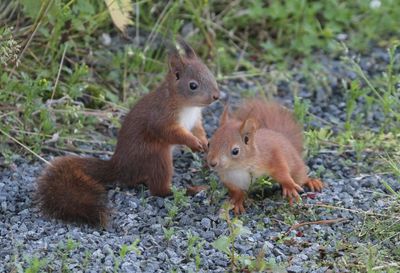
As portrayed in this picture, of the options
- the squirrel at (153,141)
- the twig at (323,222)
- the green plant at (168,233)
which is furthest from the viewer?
the squirrel at (153,141)

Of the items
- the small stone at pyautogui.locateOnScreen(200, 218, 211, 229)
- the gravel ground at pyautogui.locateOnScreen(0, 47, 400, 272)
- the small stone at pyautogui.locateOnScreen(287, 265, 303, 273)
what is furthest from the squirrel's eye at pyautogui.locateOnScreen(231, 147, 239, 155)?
the small stone at pyautogui.locateOnScreen(287, 265, 303, 273)

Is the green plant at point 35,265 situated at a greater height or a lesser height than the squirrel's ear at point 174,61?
lesser

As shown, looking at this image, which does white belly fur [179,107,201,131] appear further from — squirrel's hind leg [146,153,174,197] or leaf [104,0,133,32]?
leaf [104,0,133,32]

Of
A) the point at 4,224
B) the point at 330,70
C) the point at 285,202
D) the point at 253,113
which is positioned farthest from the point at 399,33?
the point at 4,224

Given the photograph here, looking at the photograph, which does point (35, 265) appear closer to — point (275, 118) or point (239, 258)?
point (239, 258)

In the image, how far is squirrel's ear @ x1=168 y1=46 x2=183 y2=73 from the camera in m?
5.76

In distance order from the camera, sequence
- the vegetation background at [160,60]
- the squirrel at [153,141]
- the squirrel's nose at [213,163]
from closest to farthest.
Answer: the squirrel's nose at [213,163] < the squirrel at [153,141] < the vegetation background at [160,60]

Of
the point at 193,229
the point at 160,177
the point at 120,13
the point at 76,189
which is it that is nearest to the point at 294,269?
the point at 193,229

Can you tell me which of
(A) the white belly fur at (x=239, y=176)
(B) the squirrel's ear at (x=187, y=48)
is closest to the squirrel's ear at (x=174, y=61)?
(B) the squirrel's ear at (x=187, y=48)

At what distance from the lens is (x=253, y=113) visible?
5859 millimetres

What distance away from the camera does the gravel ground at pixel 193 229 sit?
15.0 feet

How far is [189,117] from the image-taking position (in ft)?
19.0

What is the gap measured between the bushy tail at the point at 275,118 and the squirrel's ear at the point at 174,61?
492 mm

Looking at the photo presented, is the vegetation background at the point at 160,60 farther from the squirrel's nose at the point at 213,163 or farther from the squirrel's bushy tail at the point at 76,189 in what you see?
the squirrel's nose at the point at 213,163
